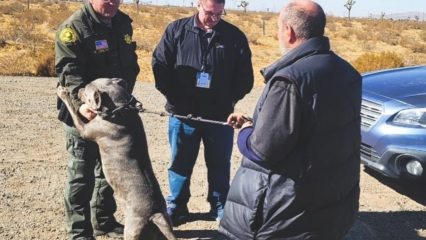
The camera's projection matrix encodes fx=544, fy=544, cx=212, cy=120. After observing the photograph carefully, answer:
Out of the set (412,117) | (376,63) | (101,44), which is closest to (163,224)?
(101,44)

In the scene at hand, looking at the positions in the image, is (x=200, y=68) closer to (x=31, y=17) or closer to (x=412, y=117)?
(x=412, y=117)

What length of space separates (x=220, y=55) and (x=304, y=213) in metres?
2.31

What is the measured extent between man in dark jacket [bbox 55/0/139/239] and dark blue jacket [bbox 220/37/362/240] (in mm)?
1580

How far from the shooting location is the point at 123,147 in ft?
12.9

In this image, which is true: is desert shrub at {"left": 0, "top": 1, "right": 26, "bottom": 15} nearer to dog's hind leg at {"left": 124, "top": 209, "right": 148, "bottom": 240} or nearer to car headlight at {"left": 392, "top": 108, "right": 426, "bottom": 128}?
car headlight at {"left": 392, "top": 108, "right": 426, "bottom": 128}

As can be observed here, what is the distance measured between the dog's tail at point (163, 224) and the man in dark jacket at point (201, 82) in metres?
1.55

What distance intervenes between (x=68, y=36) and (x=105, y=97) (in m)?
0.59

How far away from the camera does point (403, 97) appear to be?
6.12 m

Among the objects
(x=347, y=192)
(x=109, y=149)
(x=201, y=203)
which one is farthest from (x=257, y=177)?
(x=201, y=203)

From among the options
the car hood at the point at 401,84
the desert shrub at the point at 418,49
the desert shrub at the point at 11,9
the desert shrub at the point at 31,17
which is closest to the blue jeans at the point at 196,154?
the car hood at the point at 401,84

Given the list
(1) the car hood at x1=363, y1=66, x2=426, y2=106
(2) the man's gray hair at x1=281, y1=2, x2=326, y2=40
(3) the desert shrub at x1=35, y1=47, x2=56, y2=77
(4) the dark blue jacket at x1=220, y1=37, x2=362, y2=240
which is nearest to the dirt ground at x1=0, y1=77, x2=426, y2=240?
(1) the car hood at x1=363, y1=66, x2=426, y2=106

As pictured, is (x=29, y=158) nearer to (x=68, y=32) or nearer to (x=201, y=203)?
(x=201, y=203)

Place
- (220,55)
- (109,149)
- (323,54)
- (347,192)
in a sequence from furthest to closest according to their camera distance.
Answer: (220,55) < (109,149) < (347,192) < (323,54)

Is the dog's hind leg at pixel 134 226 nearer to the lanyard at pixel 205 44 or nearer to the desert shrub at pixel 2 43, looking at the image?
the lanyard at pixel 205 44
